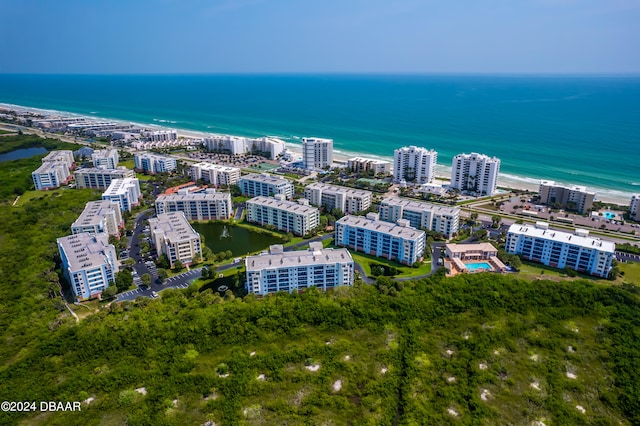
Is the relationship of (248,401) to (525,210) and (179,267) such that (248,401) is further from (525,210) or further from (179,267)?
(525,210)

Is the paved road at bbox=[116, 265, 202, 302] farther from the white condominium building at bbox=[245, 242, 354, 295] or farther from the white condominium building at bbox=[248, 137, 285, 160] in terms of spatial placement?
the white condominium building at bbox=[248, 137, 285, 160]

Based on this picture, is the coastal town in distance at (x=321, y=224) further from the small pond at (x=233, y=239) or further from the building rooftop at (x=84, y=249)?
the small pond at (x=233, y=239)

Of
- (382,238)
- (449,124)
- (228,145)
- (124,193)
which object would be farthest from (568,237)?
(449,124)

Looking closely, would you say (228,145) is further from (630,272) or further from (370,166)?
(630,272)

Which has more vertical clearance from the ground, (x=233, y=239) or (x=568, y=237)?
(x=568, y=237)

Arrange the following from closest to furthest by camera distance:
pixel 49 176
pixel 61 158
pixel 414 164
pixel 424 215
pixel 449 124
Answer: pixel 424 215 < pixel 49 176 < pixel 414 164 < pixel 61 158 < pixel 449 124

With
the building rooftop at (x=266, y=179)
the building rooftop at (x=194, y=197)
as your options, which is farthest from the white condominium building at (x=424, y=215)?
the building rooftop at (x=194, y=197)
